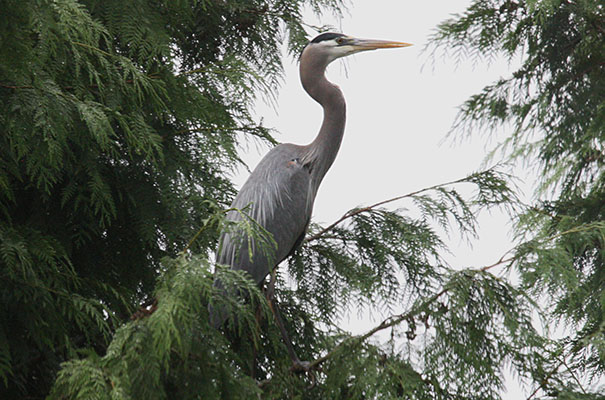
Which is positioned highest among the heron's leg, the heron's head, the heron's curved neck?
the heron's head

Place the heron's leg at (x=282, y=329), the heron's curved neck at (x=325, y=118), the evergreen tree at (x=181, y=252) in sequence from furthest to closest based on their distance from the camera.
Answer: the heron's curved neck at (x=325, y=118) < the heron's leg at (x=282, y=329) < the evergreen tree at (x=181, y=252)

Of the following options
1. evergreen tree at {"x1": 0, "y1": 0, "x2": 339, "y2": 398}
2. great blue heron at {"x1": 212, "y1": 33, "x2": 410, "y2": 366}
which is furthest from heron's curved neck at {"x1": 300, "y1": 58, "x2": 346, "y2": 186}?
evergreen tree at {"x1": 0, "y1": 0, "x2": 339, "y2": 398}

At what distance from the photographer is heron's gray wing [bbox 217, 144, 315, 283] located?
2.58 metres

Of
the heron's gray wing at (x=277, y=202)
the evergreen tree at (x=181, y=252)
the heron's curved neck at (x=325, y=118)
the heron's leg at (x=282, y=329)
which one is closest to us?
the evergreen tree at (x=181, y=252)

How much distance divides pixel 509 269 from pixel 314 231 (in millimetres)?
1063

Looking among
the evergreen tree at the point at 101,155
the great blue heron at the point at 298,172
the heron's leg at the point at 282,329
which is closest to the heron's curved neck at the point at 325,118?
the great blue heron at the point at 298,172

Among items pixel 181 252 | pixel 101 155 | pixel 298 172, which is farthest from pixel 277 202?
pixel 181 252

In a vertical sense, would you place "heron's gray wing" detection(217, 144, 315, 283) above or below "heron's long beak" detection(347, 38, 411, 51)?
below

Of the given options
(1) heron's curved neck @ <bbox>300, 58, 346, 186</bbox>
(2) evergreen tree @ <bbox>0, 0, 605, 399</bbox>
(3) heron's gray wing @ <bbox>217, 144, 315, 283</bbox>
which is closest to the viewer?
(2) evergreen tree @ <bbox>0, 0, 605, 399</bbox>

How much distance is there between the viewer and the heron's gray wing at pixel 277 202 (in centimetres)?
258

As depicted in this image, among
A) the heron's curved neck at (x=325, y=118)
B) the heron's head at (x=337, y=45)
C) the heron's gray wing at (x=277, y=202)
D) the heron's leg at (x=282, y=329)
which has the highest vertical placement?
the heron's head at (x=337, y=45)

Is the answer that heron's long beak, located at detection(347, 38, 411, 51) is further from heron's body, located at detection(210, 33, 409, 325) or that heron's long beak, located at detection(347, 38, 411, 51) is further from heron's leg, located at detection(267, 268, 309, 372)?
heron's leg, located at detection(267, 268, 309, 372)

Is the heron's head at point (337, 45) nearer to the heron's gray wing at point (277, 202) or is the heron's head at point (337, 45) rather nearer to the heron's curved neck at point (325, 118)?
the heron's curved neck at point (325, 118)

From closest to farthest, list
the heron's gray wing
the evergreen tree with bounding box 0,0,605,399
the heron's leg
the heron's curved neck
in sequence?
the evergreen tree with bounding box 0,0,605,399 → the heron's leg → the heron's gray wing → the heron's curved neck
